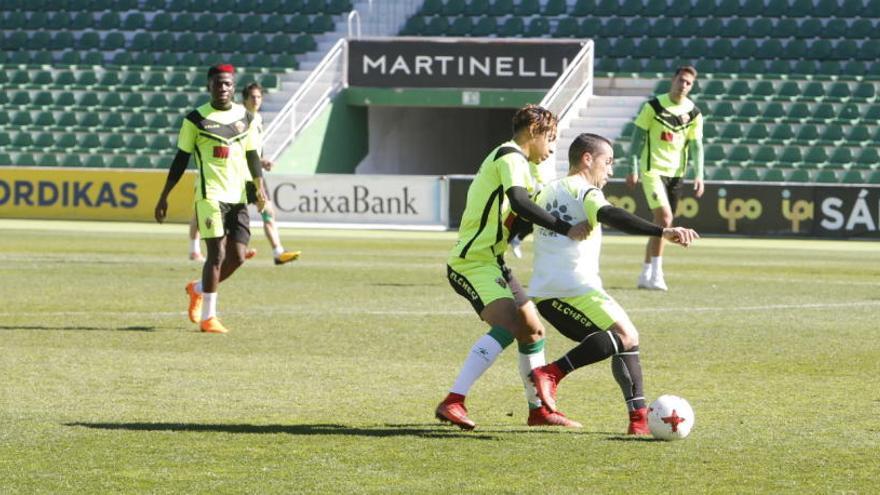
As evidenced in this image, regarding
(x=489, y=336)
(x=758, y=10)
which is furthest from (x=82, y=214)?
(x=489, y=336)

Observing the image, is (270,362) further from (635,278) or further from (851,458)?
(635,278)

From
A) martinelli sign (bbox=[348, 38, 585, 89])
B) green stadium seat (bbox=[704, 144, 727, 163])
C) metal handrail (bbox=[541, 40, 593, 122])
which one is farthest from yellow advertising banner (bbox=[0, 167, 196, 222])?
green stadium seat (bbox=[704, 144, 727, 163])

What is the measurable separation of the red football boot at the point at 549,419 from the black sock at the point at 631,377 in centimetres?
38

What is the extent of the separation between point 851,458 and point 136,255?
16491mm

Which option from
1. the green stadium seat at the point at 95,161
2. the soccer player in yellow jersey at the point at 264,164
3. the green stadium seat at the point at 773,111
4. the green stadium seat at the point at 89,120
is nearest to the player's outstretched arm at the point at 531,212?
the soccer player in yellow jersey at the point at 264,164

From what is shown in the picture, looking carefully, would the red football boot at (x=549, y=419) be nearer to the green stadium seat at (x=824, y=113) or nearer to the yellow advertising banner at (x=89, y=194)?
the yellow advertising banner at (x=89, y=194)

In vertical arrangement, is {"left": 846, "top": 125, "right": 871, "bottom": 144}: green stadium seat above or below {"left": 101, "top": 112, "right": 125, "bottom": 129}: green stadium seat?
above

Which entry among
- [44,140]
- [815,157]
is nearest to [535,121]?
[815,157]

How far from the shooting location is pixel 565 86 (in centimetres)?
3409

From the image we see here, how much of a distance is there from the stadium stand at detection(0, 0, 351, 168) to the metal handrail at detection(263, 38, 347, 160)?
6.66ft

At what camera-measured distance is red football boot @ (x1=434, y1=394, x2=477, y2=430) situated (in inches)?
314

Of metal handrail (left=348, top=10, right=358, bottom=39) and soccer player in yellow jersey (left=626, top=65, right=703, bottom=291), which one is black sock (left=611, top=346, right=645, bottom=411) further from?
metal handrail (left=348, top=10, right=358, bottom=39)

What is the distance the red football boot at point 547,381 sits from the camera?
26.7 ft

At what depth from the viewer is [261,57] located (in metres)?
38.8
